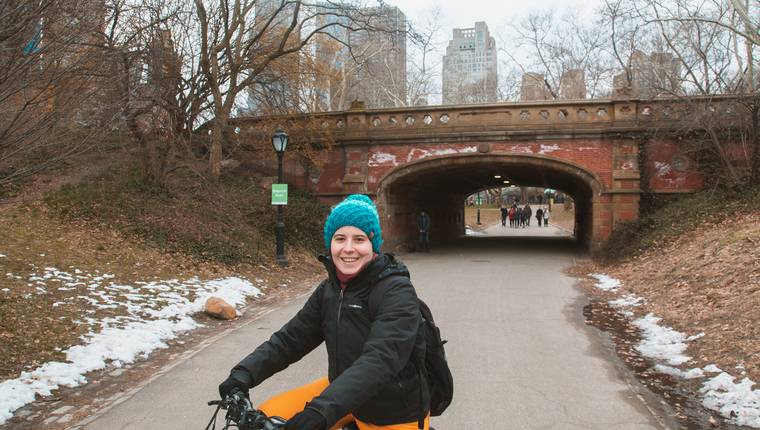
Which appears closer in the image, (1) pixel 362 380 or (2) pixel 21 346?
(1) pixel 362 380

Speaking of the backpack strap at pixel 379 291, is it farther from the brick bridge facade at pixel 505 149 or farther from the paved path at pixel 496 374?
the brick bridge facade at pixel 505 149

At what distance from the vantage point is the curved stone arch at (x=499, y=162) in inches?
739

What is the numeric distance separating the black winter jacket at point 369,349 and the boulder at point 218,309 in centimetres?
644

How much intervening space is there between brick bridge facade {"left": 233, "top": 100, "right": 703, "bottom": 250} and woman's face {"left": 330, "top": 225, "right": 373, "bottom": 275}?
17041 millimetres

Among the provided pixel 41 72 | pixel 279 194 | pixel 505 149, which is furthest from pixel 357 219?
pixel 505 149

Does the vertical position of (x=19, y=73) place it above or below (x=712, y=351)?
above

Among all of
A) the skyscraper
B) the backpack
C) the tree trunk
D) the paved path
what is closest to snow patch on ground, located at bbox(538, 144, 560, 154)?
the paved path

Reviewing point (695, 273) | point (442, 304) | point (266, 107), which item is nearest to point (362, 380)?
point (442, 304)

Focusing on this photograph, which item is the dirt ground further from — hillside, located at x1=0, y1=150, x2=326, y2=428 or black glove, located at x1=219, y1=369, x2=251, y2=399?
hillside, located at x1=0, y1=150, x2=326, y2=428

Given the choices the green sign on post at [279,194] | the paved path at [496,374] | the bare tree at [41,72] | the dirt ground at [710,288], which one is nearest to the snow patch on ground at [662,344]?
the dirt ground at [710,288]

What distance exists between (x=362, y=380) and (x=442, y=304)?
8.13 meters

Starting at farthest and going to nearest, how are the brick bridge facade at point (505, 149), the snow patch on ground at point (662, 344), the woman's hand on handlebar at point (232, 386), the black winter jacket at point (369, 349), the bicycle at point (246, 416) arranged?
the brick bridge facade at point (505, 149) < the snow patch on ground at point (662, 344) < the woman's hand on handlebar at point (232, 386) < the black winter jacket at point (369, 349) < the bicycle at point (246, 416)

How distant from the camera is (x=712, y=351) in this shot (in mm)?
6461

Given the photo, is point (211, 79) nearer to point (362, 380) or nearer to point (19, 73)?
point (19, 73)
